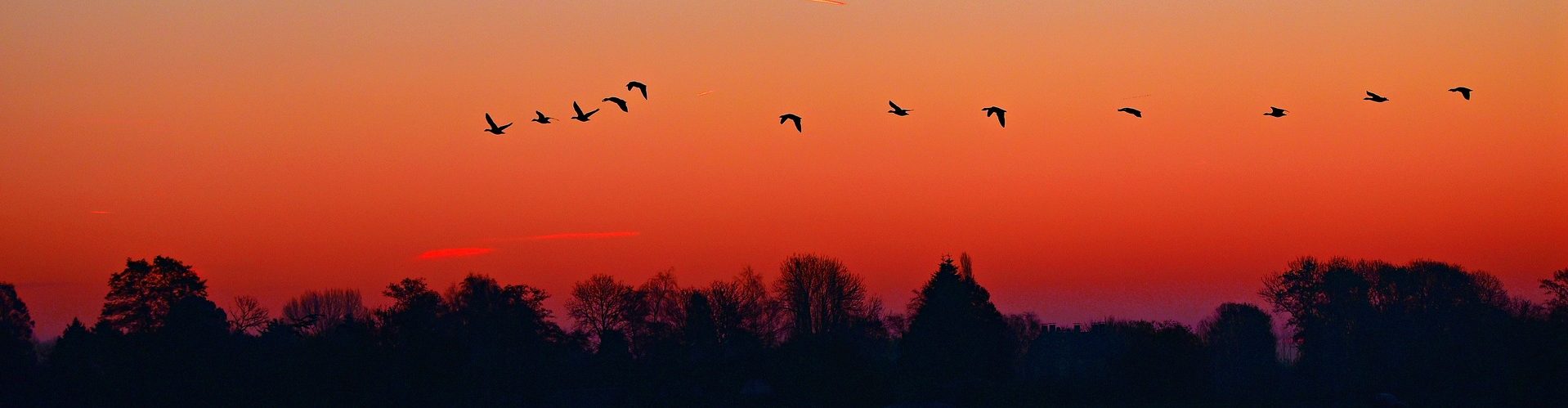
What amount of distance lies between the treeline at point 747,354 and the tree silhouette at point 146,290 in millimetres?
104

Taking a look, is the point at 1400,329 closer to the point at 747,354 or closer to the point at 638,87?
the point at 747,354

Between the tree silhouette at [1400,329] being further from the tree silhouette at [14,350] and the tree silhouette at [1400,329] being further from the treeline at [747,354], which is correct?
the tree silhouette at [14,350]

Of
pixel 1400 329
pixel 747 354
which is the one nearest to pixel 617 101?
pixel 747 354

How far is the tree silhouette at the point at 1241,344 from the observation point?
104 metres

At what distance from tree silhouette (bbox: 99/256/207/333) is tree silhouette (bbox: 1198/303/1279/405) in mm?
61403

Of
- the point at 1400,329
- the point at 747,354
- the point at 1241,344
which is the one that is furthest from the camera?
the point at 1241,344

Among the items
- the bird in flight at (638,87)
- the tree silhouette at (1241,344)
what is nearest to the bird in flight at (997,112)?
the bird in flight at (638,87)

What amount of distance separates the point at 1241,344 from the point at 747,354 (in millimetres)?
57078

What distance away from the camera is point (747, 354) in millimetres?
79625

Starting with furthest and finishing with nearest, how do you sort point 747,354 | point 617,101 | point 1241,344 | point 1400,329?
1. point 1241,344
2. point 1400,329
3. point 747,354
4. point 617,101

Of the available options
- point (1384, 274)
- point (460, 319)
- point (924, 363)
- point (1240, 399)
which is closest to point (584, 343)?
point (460, 319)

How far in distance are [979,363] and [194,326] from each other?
41420 mm

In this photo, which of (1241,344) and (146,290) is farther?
(1241,344)

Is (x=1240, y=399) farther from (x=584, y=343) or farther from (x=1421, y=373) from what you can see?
(x=584, y=343)
